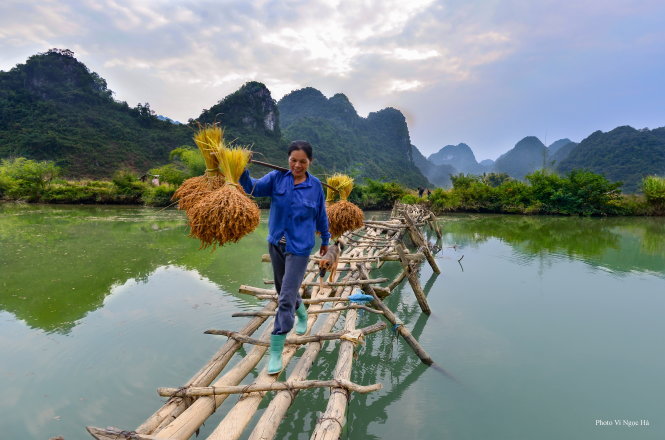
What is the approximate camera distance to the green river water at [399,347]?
249cm

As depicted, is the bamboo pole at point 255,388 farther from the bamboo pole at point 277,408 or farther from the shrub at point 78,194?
the shrub at point 78,194

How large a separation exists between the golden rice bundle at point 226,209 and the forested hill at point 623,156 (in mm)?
42254

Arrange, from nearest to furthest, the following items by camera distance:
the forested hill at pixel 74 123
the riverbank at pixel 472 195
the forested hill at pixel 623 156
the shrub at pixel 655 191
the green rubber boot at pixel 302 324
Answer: the green rubber boot at pixel 302 324
the shrub at pixel 655 191
the riverbank at pixel 472 195
the forested hill at pixel 74 123
the forested hill at pixel 623 156

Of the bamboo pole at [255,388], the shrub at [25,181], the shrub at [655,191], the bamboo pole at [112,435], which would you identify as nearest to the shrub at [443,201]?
the shrub at [655,191]

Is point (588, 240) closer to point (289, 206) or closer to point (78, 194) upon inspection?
point (289, 206)

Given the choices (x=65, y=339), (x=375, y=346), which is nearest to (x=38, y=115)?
(x=65, y=339)

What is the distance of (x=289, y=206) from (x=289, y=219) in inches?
3.1

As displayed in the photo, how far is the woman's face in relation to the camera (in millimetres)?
2008

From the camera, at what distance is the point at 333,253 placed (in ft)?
8.68

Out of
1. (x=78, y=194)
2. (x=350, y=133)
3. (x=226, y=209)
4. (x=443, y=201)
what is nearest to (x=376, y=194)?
→ (x=443, y=201)

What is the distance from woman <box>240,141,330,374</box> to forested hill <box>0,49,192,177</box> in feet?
110

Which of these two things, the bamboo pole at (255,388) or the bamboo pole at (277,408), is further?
the bamboo pole at (255,388)

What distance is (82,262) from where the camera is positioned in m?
6.77

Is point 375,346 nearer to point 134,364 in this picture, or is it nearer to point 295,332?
point 295,332
